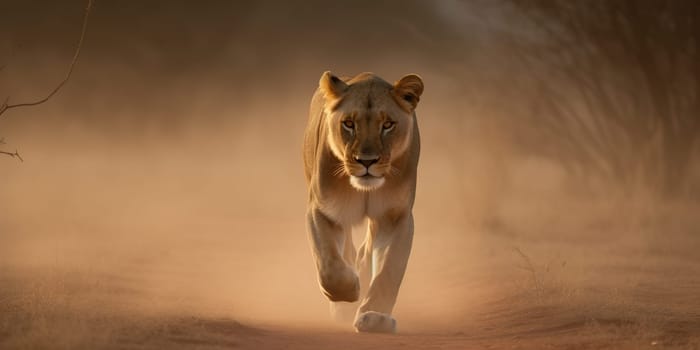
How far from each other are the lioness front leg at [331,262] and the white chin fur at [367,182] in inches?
21.7

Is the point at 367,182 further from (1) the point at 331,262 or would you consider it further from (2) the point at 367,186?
(1) the point at 331,262

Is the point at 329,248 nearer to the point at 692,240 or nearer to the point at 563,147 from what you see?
Result: the point at 692,240

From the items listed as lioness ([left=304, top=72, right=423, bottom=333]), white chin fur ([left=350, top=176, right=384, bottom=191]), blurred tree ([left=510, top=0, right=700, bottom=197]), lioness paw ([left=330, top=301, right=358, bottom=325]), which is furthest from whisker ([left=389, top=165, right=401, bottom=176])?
blurred tree ([left=510, top=0, right=700, bottom=197])

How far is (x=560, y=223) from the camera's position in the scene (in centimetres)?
1684

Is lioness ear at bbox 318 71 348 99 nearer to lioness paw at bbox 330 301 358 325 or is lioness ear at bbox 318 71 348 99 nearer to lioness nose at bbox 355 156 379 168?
lioness nose at bbox 355 156 379 168

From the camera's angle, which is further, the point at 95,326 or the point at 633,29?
the point at 633,29

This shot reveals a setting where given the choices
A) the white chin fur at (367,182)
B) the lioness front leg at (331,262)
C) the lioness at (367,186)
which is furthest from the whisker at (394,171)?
the lioness front leg at (331,262)

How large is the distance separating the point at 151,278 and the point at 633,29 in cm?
925

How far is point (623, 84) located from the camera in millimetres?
17359

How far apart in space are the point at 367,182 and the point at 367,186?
33 mm

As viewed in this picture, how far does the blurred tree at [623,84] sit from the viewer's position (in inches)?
666

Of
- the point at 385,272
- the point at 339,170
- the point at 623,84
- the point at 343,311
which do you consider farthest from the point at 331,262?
the point at 623,84

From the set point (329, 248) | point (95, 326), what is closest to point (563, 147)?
point (329, 248)

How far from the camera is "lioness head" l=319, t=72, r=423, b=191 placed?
813 cm
